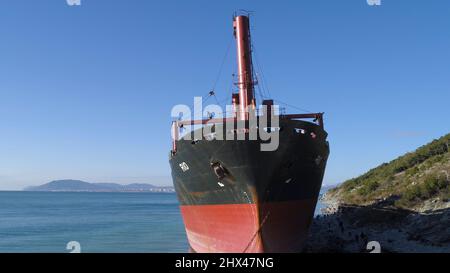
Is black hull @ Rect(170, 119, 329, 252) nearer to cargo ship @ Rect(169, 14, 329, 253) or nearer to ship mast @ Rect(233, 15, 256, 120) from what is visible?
cargo ship @ Rect(169, 14, 329, 253)

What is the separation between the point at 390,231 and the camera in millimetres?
26562

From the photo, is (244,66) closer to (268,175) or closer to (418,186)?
(268,175)

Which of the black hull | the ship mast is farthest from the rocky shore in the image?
the ship mast

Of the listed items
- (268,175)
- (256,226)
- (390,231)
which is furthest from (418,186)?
(256,226)

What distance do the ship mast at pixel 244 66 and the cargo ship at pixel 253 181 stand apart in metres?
1.75

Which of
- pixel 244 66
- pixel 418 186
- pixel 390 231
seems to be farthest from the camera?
pixel 418 186

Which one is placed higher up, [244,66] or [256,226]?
[244,66]

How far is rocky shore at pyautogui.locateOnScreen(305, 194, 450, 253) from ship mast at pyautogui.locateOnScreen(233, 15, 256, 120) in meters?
8.57

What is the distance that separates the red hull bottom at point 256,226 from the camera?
16.2 meters

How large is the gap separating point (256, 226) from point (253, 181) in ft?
5.98

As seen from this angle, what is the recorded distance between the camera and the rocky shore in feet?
71.2

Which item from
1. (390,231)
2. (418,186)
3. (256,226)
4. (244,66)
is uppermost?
(244,66)

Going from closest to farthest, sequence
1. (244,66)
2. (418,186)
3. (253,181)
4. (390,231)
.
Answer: (253,181)
(244,66)
(390,231)
(418,186)
